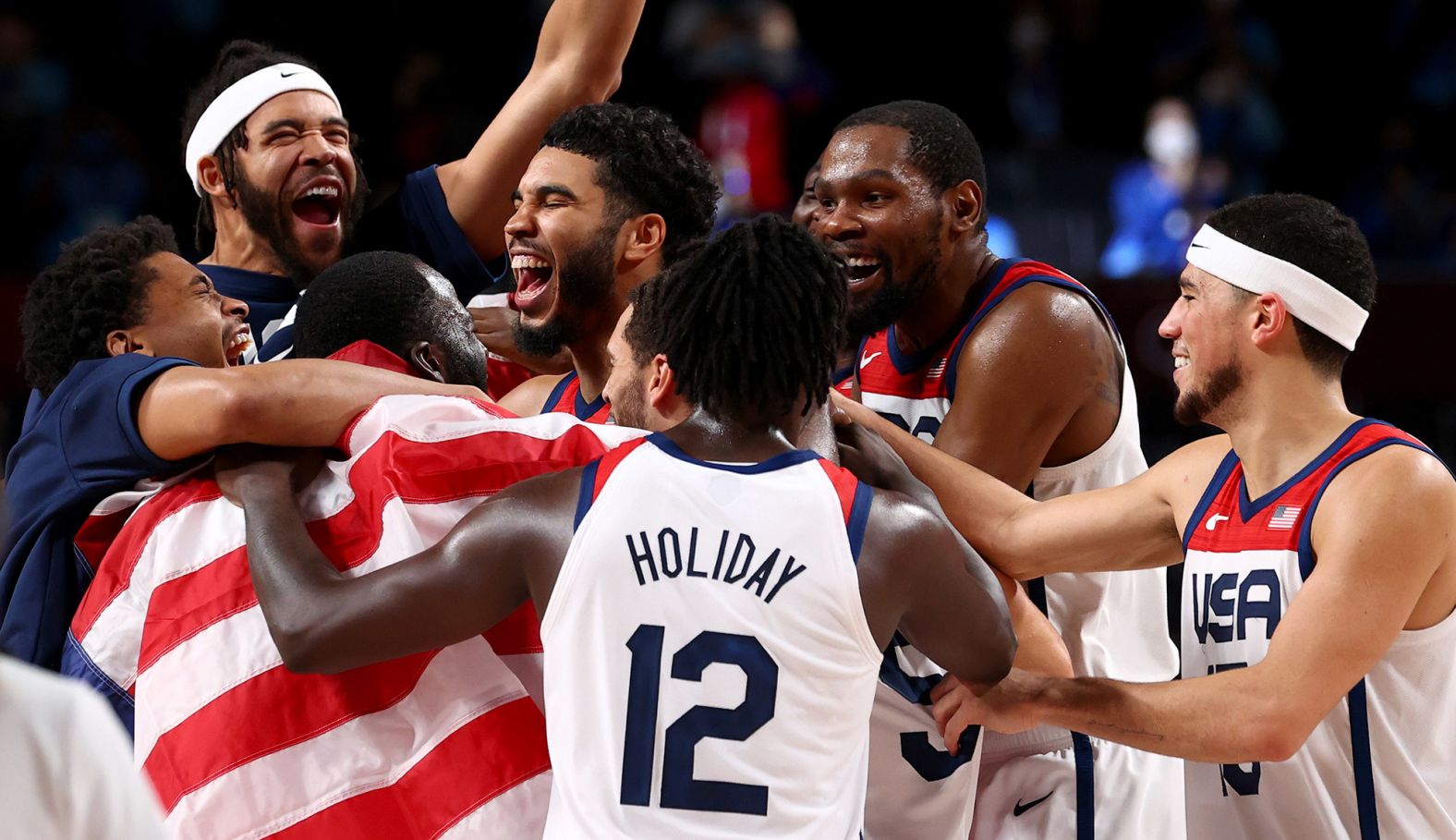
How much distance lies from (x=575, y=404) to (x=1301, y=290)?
1536 mm

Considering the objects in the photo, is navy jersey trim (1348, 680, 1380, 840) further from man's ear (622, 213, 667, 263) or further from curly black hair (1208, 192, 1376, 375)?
man's ear (622, 213, 667, 263)

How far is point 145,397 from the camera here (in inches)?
111

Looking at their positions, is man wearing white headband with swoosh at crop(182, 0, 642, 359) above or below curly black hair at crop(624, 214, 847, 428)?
below

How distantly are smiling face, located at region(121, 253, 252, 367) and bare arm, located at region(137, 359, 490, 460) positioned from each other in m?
0.36

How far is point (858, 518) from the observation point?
2.43 m

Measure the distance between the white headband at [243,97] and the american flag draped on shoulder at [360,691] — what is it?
2028 millimetres

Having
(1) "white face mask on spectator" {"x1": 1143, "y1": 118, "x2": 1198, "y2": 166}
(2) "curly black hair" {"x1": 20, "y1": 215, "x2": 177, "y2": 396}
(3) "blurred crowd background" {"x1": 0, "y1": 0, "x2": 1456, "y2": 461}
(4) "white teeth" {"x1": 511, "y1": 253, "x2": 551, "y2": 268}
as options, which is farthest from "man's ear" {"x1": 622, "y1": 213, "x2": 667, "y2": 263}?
(1) "white face mask on spectator" {"x1": 1143, "y1": 118, "x2": 1198, "y2": 166}

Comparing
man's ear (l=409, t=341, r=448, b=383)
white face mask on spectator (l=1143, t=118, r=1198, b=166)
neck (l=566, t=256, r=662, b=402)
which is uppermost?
man's ear (l=409, t=341, r=448, b=383)

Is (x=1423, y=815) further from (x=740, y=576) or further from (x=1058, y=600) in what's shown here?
(x=740, y=576)

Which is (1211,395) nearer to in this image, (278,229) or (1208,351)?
(1208,351)

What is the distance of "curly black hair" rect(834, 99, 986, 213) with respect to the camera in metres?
3.91

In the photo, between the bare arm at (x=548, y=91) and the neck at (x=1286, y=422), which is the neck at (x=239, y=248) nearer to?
the bare arm at (x=548, y=91)

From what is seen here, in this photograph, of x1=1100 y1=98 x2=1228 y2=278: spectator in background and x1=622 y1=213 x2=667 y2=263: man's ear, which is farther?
x1=1100 y1=98 x2=1228 y2=278: spectator in background

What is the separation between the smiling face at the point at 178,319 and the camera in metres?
3.14
